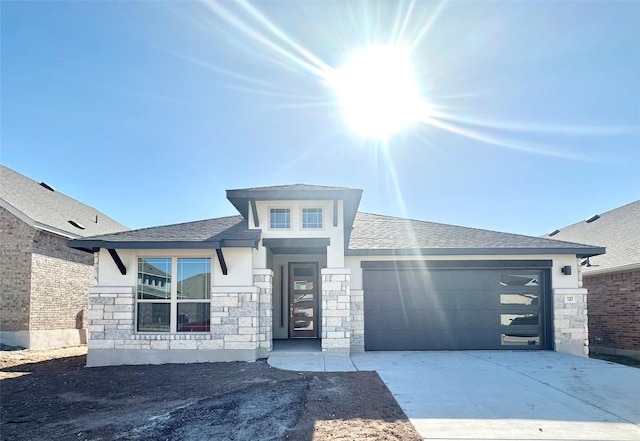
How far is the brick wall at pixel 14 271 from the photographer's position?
1287 centimetres

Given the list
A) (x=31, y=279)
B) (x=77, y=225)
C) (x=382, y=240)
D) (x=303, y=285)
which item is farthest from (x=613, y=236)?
(x=77, y=225)

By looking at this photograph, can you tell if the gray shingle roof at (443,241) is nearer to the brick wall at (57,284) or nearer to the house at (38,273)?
the house at (38,273)

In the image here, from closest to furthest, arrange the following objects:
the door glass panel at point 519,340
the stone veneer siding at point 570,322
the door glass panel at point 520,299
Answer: the stone veneer siding at point 570,322 → the door glass panel at point 519,340 → the door glass panel at point 520,299

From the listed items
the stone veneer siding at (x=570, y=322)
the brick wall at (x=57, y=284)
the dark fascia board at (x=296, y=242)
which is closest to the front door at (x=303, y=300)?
the dark fascia board at (x=296, y=242)

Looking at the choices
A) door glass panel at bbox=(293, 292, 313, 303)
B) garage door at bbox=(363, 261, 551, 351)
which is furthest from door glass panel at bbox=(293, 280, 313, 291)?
garage door at bbox=(363, 261, 551, 351)

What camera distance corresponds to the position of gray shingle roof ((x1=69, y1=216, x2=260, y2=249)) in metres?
9.32

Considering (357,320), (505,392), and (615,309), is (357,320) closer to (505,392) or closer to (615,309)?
(505,392)

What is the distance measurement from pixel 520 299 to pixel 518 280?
0.49 metres

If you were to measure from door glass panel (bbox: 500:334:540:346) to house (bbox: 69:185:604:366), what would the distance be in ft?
0.08

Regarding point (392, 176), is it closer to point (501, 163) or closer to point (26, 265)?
point (501, 163)

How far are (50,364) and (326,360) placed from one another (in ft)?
21.7

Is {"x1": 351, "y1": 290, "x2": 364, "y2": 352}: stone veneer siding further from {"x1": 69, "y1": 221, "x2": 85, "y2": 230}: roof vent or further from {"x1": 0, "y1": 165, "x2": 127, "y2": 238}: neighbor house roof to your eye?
{"x1": 69, "y1": 221, "x2": 85, "y2": 230}: roof vent

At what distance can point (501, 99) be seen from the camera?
1066cm

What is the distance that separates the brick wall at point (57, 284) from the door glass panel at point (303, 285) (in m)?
7.94
